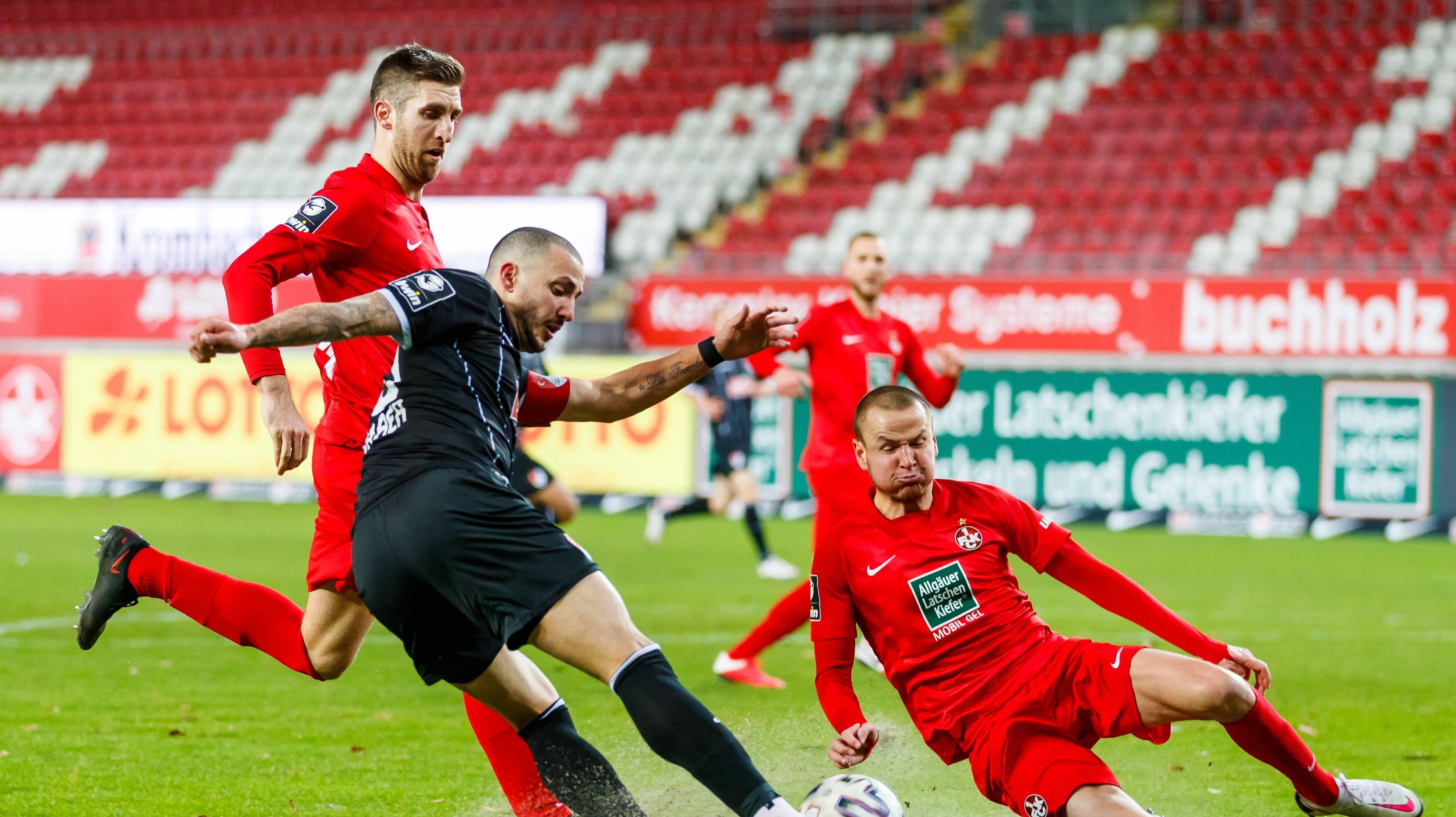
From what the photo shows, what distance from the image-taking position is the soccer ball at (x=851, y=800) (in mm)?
3834

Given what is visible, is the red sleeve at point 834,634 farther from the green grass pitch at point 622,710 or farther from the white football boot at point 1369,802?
the white football boot at point 1369,802

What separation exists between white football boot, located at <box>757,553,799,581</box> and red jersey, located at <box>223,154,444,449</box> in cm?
710

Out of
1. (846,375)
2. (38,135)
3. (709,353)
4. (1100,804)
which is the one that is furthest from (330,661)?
(38,135)

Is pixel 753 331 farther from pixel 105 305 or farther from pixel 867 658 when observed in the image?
pixel 105 305

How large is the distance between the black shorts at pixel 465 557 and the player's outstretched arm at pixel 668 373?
651 millimetres

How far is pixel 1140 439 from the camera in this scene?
1470cm

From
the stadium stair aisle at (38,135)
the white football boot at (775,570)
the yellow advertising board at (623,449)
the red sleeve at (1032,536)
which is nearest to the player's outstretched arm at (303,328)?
the red sleeve at (1032,536)

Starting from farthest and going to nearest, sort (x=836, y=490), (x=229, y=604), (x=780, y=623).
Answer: (x=836, y=490)
(x=780, y=623)
(x=229, y=604)

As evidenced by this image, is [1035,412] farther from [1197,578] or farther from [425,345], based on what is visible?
[425,345]

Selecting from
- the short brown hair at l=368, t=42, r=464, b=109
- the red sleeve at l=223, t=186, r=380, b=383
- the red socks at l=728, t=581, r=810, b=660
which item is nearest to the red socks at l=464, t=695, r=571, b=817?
the red sleeve at l=223, t=186, r=380, b=383

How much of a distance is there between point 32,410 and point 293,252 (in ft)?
48.8

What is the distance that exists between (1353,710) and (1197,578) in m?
4.71

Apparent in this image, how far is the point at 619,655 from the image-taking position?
3479mm

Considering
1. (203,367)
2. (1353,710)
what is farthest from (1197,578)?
(203,367)
